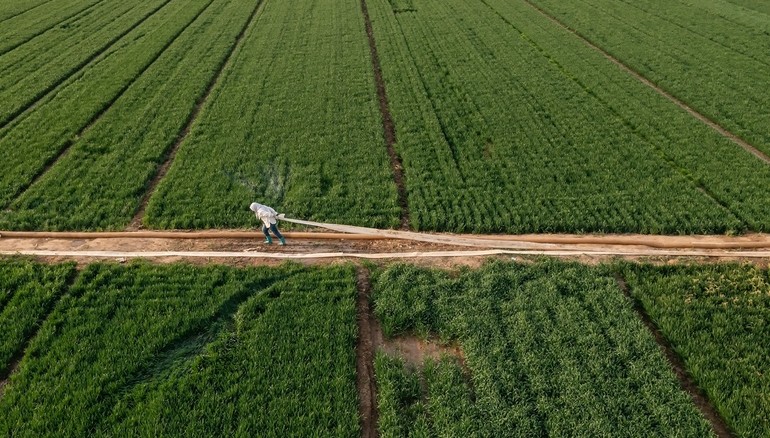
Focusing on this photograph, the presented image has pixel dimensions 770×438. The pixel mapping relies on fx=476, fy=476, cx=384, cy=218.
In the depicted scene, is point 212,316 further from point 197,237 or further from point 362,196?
point 362,196

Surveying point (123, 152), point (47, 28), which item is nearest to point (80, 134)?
point (123, 152)

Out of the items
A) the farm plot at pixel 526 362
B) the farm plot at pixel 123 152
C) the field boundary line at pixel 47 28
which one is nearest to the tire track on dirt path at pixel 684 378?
the farm plot at pixel 526 362

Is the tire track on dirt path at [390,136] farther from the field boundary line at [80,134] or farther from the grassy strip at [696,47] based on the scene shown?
the grassy strip at [696,47]

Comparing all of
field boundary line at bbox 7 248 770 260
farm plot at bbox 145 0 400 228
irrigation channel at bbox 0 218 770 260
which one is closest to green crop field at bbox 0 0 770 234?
farm plot at bbox 145 0 400 228

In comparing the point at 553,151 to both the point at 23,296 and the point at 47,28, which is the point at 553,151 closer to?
the point at 23,296

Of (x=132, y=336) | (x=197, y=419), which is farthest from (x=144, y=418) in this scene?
(x=132, y=336)

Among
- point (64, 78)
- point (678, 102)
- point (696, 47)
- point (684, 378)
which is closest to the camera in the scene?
point (684, 378)
